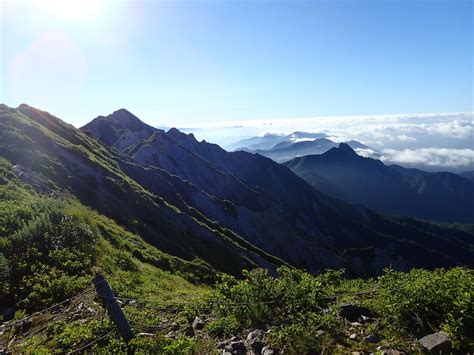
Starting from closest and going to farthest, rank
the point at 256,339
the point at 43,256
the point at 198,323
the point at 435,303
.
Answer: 1. the point at 435,303
2. the point at 256,339
3. the point at 198,323
4. the point at 43,256

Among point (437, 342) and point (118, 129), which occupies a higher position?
point (118, 129)

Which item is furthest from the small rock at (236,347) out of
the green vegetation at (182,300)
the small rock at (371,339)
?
the small rock at (371,339)

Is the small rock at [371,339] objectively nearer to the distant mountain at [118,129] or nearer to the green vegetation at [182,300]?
the green vegetation at [182,300]

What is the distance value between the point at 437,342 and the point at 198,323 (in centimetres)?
705

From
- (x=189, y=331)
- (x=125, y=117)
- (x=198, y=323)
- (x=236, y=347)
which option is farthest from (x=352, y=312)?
(x=125, y=117)

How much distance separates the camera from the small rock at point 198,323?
11762mm

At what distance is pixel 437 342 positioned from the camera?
8367 mm

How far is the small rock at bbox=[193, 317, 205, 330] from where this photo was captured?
11.8 metres

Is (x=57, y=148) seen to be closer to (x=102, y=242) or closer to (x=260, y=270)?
(x=102, y=242)

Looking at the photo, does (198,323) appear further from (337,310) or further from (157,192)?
(157,192)

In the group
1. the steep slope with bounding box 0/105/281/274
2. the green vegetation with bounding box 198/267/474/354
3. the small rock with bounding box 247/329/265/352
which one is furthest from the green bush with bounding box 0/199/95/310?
the steep slope with bounding box 0/105/281/274

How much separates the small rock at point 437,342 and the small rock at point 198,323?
6.54 metres

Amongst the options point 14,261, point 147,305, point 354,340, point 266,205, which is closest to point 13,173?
point 14,261

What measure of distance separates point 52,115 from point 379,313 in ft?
280
